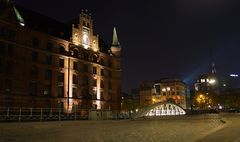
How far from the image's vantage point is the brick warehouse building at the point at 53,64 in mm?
53281

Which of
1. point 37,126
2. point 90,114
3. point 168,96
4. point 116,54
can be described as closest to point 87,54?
point 116,54

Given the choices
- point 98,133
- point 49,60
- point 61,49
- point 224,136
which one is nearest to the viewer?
point 224,136

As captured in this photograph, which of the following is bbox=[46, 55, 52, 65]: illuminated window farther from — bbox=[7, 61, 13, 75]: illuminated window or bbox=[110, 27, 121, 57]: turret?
bbox=[110, 27, 121, 57]: turret

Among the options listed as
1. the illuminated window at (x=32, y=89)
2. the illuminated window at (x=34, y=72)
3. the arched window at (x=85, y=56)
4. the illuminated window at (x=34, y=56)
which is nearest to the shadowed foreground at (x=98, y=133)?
the illuminated window at (x=32, y=89)

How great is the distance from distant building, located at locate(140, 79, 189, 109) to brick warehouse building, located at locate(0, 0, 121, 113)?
68.2 m

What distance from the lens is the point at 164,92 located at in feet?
493

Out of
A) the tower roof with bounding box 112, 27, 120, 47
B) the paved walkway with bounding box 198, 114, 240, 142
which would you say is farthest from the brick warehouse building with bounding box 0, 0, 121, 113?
the paved walkway with bounding box 198, 114, 240, 142

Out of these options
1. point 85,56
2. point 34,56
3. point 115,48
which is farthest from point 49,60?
point 115,48

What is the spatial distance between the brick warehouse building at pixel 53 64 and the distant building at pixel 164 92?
2683 inches

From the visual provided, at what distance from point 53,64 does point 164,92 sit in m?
95.0

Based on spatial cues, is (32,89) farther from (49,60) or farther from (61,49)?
(61,49)

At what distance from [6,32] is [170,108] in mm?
54523

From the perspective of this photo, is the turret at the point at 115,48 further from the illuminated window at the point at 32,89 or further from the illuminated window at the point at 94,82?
the illuminated window at the point at 32,89

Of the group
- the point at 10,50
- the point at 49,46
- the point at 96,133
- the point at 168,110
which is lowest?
the point at 168,110
